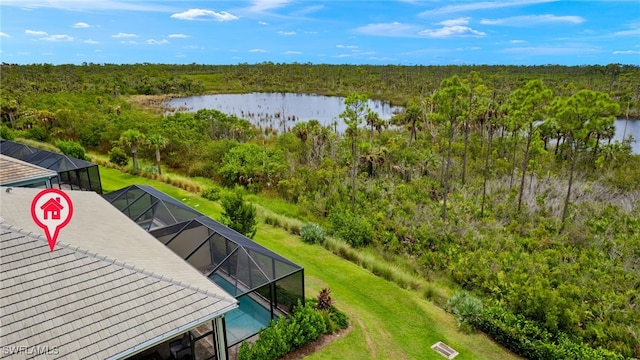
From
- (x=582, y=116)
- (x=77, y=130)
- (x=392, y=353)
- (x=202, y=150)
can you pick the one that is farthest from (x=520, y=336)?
(x=77, y=130)

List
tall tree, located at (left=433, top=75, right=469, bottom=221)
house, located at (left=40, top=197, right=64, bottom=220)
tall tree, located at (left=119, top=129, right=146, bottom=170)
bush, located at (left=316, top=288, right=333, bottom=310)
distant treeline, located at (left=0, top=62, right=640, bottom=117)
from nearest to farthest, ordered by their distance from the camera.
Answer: house, located at (left=40, top=197, right=64, bottom=220), bush, located at (left=316, top=288, right=333, bottom=310), tall tree, located at (left=433, top=75, right=469, bottom=221), tall tree, located at (left=119, top=129, right=146, bottom=170), distant treeline, located at (left=0, top=62, right=640, bottom=117)

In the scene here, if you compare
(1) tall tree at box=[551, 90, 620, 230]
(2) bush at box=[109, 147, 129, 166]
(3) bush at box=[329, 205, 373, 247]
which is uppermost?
(1) tall tree at box=[551, 90, 620, 230]

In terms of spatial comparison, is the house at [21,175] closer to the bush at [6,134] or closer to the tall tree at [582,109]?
the bush at [6,134]

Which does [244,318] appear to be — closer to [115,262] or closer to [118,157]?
[115,262]

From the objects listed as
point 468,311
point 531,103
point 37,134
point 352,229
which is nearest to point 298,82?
point 37,134

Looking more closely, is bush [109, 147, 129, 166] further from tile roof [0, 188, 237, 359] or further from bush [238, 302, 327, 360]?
bush [238, 302, 327, 360]

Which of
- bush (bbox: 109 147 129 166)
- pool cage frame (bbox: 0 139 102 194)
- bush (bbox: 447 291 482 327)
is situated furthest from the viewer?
bush (bbox: 109 147 129 166)

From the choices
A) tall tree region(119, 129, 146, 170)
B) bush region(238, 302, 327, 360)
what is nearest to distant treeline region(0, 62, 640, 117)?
tall tree region(119, 129, 146, 170)
